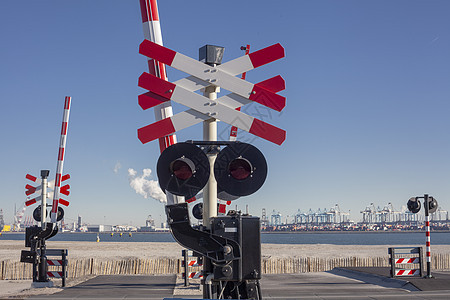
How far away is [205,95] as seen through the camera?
7.17 meters

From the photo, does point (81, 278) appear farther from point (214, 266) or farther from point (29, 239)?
point (214, 266)

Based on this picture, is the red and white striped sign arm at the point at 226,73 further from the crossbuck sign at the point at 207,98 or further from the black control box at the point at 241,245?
the black control box at the point at 241,245

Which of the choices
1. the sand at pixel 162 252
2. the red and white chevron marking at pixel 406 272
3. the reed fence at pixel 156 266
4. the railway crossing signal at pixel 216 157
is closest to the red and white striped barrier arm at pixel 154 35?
the railway crossing signal at pixel 216 157

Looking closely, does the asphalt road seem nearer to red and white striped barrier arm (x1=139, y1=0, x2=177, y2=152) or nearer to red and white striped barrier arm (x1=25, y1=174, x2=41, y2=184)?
red and white striped barrier arm (x1=25, y1=174, x2=41, y2=184)

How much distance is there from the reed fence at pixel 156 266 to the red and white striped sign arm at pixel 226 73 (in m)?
17.5

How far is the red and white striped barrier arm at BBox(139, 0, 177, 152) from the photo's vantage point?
6.96 meters

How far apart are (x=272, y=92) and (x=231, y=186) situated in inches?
52.5

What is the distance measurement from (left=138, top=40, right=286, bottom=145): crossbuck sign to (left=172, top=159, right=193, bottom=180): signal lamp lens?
0.40 m

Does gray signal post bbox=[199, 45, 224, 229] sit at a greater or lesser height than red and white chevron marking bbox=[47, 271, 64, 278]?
greater

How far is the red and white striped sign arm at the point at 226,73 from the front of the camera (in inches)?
267

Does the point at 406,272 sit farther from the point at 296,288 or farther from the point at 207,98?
the point at 207,98

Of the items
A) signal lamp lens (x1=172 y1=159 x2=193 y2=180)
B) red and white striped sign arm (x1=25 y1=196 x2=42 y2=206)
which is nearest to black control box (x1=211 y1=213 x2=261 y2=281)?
signal lamp lens (x1=172 y1=159 x2=193 y2=180)

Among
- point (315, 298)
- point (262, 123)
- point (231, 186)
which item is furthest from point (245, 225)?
point (315, 298)

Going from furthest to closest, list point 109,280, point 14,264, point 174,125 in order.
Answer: point 14,264 < point 109,280 < point 174,125
